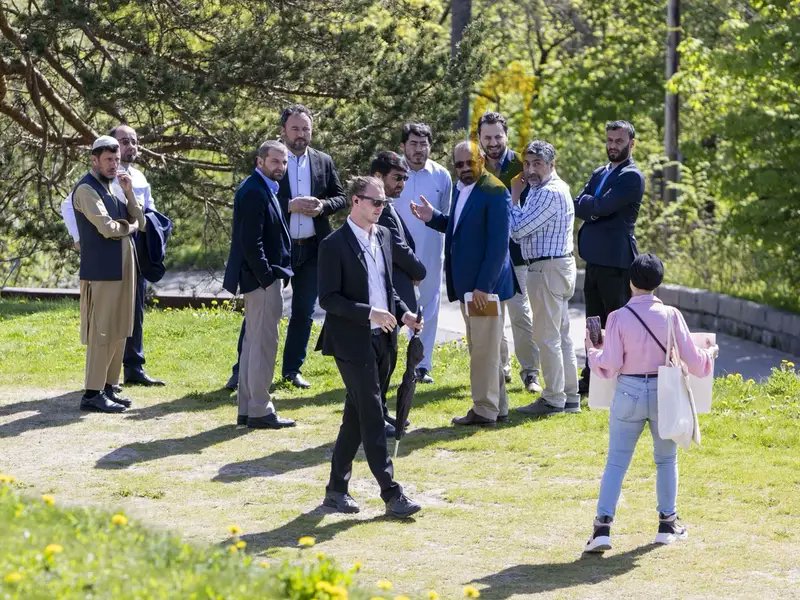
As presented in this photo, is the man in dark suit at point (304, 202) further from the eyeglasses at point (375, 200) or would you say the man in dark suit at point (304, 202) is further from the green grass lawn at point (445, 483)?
the eyeglasses at point (375, 200)

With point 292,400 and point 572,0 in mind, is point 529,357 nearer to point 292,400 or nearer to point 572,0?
point 292,400

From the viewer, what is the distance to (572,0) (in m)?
32.7

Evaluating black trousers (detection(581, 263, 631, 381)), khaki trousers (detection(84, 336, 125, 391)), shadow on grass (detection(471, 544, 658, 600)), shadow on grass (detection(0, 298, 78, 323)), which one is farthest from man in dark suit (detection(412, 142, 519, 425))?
shadow on grass (detection(0, 298, 78, 323))

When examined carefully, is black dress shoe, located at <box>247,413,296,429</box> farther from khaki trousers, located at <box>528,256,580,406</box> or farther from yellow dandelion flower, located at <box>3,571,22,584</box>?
yellow dandelion flower, located at <box>3,571,22,584</box>

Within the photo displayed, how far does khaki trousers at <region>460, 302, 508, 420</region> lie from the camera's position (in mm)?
9906

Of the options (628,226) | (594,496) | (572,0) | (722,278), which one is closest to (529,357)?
(628,226)

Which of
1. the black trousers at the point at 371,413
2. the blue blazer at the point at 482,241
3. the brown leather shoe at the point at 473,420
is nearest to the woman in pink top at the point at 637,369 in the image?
the black trousers at the point at 371,413

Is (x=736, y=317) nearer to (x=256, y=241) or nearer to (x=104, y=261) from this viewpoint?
(x=256, y=241)

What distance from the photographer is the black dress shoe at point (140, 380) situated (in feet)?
38.3

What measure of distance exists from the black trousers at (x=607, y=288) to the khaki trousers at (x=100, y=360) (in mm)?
3488

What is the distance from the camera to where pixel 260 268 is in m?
9.60

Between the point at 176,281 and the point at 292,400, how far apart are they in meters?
15.0

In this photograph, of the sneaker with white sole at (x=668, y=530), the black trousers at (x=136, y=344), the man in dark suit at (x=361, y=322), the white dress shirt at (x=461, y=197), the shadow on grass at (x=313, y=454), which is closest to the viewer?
the sneaker with white sole at (x=668, y=530)

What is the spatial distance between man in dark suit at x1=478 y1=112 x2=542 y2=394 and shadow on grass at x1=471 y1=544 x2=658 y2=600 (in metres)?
3.67
